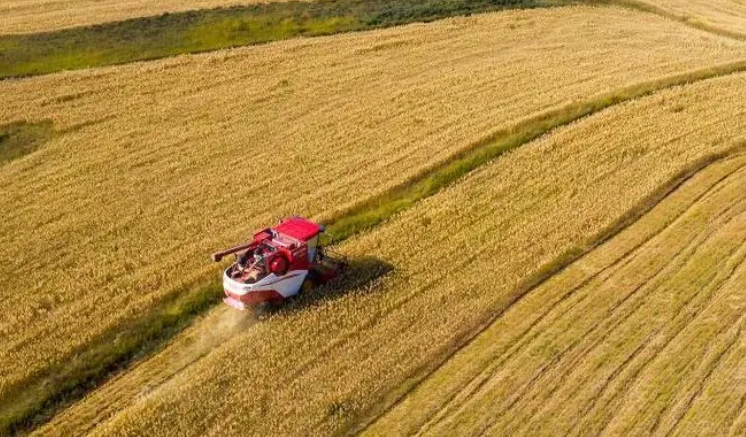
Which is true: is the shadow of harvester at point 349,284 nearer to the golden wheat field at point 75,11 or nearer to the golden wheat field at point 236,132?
the golden wheat field at point 236,132

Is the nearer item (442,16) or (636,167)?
(636,167)

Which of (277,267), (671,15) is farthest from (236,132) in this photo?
(671,15)

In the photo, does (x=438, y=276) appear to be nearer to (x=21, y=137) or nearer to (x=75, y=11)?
(x=21, y=137)

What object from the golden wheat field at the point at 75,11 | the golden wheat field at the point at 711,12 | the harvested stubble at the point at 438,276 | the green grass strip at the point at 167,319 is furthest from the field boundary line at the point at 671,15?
the golden wheat field at the point at 75,11

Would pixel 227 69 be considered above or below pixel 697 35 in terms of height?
above

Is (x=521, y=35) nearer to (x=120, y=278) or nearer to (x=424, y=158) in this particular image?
(x=424, y=158)

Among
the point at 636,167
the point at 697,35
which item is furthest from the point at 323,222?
the point at 697,35
